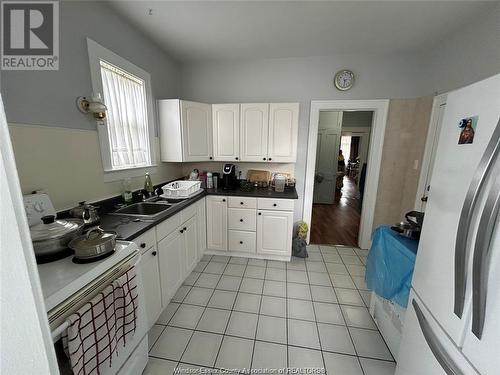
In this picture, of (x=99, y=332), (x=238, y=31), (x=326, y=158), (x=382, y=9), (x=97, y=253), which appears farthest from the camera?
(x=326, y=158)

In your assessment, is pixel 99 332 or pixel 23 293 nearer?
pixel 23 293

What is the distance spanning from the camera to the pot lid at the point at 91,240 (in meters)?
0.98

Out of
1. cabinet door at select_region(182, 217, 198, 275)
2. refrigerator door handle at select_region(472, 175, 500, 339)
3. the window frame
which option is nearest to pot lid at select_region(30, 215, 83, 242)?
the window frame

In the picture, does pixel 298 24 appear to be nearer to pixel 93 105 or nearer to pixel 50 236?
pixel 93 105

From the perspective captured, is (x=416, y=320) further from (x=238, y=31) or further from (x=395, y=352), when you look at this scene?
(x=238, y=31)

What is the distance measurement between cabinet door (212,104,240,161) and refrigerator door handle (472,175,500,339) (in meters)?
2.41

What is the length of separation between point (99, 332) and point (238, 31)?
2.62 m

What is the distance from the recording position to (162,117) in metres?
2.49

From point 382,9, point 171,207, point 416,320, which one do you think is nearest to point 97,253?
point 171,207

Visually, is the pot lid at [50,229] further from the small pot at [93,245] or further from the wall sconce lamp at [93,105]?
the wall sconce lamp at [93,105]

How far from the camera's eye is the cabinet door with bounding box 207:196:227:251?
2.61 metres

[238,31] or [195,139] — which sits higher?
[238,31]

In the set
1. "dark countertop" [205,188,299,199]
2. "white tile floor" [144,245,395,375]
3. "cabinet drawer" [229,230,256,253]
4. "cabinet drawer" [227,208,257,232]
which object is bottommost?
"white tile floor" [144,245,395,375]

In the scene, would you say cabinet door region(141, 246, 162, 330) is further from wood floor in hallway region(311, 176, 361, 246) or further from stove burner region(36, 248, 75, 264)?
wood floor in hallway region(311, 176, 361, 246)
